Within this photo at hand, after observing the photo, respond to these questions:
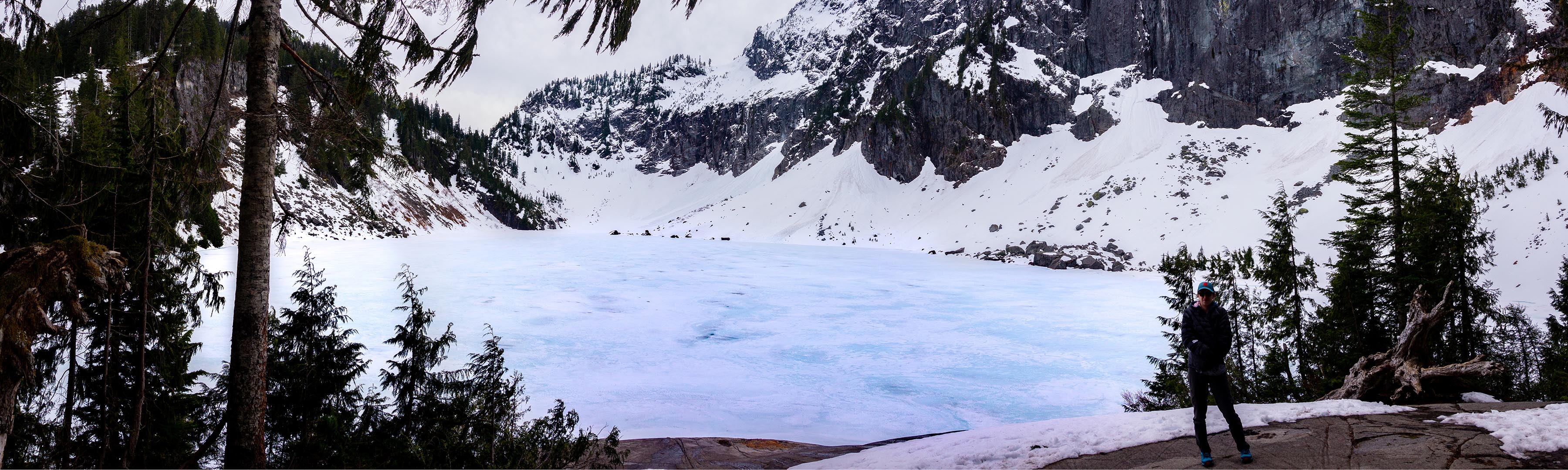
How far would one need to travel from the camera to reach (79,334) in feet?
27.4

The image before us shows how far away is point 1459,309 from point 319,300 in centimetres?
1932

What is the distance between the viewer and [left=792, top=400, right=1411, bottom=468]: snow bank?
22.9 feet

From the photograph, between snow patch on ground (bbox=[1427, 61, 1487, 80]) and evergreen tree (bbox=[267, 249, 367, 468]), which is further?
snow patch on ground (bbox=[1427, 61, 1487, 80])

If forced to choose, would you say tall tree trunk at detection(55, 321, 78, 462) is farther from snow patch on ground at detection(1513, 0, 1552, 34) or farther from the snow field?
snow patch on ground at detection(1513, 0, 1552, 34)

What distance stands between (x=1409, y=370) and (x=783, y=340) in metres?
13.0

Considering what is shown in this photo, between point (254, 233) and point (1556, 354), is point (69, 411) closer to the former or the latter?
point (254, 233)

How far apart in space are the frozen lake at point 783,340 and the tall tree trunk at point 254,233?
5756 millimetres

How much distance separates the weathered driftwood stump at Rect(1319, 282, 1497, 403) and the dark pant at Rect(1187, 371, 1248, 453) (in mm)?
3756

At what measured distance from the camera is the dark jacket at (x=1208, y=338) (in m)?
6.09

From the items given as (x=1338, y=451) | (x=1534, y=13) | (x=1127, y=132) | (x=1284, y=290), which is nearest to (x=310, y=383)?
(x=1338, y=451)

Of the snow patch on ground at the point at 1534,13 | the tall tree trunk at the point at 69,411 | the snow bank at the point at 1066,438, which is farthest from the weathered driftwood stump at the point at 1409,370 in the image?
the snow patch on ground at the point at 1534,13

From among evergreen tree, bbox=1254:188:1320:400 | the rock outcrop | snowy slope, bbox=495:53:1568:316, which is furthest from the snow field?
the rock outcrop

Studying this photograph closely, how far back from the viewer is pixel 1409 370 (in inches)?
318

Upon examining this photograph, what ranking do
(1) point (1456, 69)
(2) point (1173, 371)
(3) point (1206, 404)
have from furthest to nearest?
(1) point (1456, 69) < (2) point (1173, 371) < (3) point (1206, 404)
